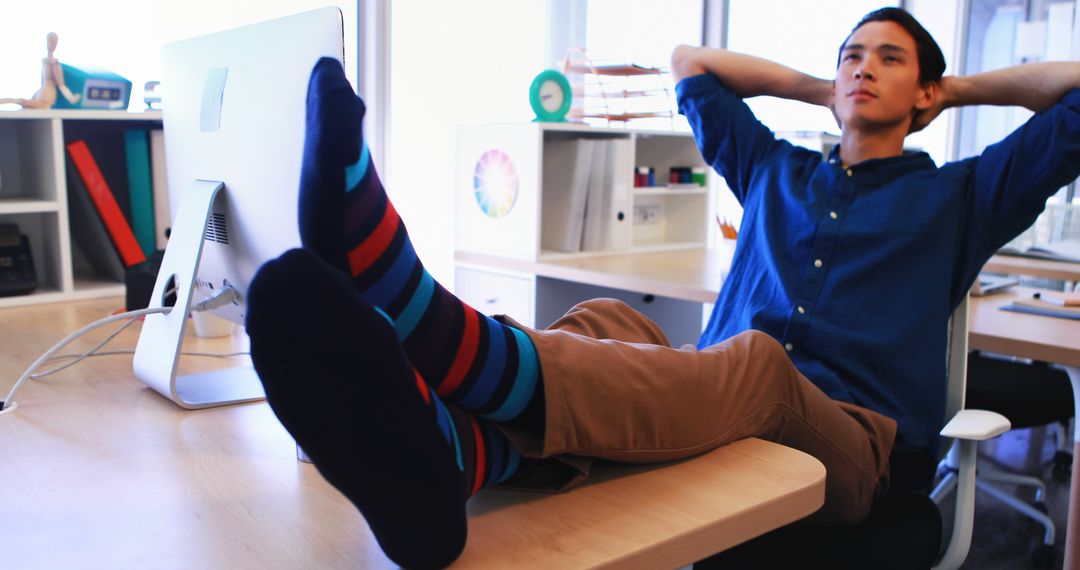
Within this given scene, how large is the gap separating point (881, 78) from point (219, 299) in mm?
1099

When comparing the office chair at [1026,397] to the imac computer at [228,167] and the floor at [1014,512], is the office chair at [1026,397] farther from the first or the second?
the imac computer at [228,167]

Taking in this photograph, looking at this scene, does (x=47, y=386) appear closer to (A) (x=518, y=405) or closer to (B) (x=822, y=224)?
(A) (x=518, y=405)

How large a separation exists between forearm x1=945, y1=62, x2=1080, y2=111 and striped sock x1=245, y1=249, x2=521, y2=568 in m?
1.28

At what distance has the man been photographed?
1.79 ft

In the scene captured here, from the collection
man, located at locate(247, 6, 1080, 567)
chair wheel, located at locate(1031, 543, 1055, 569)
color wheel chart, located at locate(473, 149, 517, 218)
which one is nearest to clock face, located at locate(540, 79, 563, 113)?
color wheel chart, located at locate(473, 149, 517, 218)

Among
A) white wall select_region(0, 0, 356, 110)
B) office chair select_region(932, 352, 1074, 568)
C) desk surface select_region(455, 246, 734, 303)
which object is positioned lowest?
office chair select_region(932, 352, 1074, 568)

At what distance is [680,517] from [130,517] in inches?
16.6

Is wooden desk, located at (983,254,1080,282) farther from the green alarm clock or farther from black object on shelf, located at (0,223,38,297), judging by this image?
black object on shelf, located at (0,223,38,297)

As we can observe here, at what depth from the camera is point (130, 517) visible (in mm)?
670

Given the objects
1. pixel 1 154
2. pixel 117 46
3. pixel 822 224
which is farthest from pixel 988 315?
pixel 117 46

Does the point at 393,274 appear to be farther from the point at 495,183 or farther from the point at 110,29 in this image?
the point at 110,29

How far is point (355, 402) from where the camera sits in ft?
1.77

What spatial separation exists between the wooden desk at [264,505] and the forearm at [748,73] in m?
0.98

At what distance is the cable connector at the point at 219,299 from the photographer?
1.04 m
